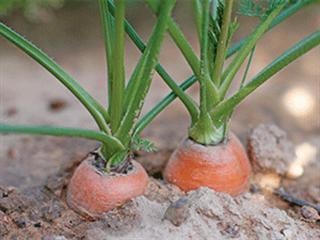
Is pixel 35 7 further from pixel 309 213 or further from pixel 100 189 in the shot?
pixel 309 213

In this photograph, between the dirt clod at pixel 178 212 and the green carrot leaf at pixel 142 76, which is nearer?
the green carrot leaf at pixel 142 76

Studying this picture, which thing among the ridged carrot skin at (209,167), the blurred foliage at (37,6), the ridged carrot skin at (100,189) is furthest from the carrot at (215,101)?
the blurred foliage at (37,6)

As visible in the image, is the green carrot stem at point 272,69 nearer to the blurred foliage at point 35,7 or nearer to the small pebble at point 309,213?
the small pebble at point 309,213

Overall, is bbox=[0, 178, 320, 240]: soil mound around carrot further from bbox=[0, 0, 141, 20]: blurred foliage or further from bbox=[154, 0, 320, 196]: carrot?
bbox=[0, 0, 141, 20]: blurred foliage

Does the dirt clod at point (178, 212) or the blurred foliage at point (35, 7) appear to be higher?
the blurred foliage at point (35, 7)

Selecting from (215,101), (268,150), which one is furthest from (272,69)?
(268,150)

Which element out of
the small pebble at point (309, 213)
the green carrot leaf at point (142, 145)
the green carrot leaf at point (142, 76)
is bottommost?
the small pebble at point (309, 213)

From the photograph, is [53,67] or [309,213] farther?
[309,213]
